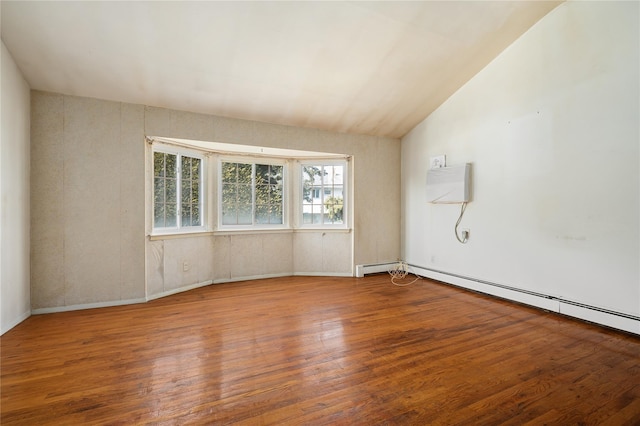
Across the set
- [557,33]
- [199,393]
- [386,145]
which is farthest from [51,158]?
[557,33]

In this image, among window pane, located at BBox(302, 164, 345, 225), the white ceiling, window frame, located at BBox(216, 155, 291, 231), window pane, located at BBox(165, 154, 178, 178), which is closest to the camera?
the white ceiling

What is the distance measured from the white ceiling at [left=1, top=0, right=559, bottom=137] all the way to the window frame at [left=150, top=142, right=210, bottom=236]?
63 centimetres

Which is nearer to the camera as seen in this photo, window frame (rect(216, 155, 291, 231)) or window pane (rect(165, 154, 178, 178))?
window pane (rect(165, 154, 178, 178))

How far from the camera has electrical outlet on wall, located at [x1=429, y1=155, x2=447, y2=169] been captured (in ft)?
15.5

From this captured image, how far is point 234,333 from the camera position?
2840mm

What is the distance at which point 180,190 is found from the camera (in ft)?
14.4

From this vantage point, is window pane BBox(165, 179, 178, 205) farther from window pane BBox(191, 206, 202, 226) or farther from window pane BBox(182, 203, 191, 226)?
window pane BBox(191, 206, 202, 226)

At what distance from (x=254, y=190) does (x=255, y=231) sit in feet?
2.35

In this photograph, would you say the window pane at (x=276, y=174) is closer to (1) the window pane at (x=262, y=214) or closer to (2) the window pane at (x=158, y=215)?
(1) the window pane at (x=262, y=214)

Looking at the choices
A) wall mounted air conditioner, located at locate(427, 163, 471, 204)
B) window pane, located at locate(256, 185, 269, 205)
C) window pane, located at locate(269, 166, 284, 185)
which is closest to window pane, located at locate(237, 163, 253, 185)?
window pane, located at locate(256, 185, 269, 205)

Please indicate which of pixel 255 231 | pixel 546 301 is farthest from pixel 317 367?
pixel 255 231

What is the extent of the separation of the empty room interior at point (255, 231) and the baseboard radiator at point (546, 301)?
21 mm

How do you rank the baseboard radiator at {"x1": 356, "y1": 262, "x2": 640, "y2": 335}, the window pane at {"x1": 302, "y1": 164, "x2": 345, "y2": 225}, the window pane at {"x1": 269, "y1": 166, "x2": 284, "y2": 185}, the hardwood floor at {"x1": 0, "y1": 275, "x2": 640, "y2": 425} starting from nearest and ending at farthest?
1. the hardwood floor at {"x1": 0, "y1": 275, "x2": 640, "y2": 425}
2. the baseboard radiator at {"x1": 356, "y1": 262, "x2": 640, "y2": 335}
3. the window pane at {"x1": 269, "y1": 166, "x2": 284, "y2": 185}
4. the window pane at {"x1": 302, "y1": 164, "x2": 345, "y2": 225}

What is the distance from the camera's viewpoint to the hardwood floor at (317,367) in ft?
5.59
